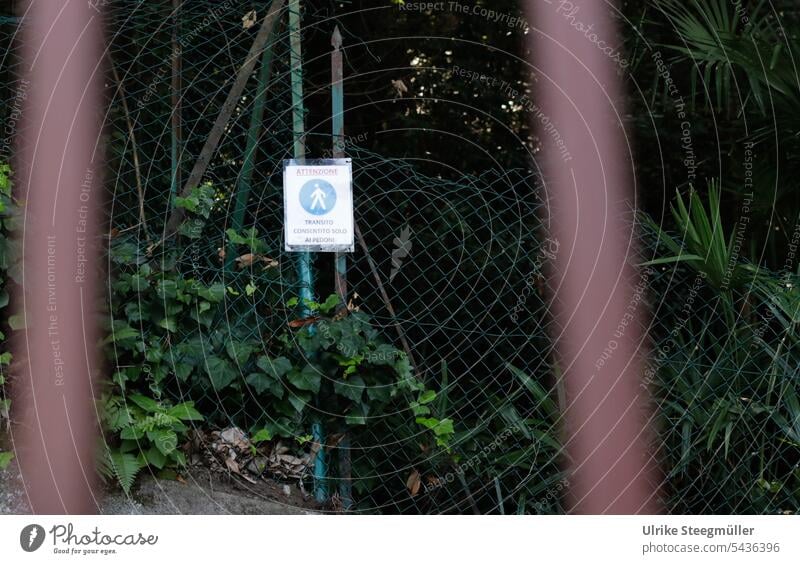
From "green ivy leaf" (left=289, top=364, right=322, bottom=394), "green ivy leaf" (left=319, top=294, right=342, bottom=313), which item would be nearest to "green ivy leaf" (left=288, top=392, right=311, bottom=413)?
"green ivy leaf" (left=289, top=364, right=322, bottom=394)

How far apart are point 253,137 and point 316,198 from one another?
0.40 m

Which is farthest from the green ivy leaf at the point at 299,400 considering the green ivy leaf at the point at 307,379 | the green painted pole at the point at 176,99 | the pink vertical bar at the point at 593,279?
the pink vertical bar at the point at 593,279

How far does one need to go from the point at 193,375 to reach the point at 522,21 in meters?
2.37

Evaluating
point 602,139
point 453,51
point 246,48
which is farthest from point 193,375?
point 453,51

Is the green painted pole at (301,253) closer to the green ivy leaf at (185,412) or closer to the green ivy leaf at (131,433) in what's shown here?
the green ivy leaf at (185,412)

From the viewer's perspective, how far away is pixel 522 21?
4137 mm

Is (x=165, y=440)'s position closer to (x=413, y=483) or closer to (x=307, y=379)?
(x=307, y=379)

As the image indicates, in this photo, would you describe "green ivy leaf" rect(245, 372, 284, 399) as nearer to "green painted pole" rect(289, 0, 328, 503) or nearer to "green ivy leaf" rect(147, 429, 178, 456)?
"green painted pole" rect(289, 0, 328, 503)

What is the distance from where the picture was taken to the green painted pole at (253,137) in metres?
3.34

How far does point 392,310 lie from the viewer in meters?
3.33

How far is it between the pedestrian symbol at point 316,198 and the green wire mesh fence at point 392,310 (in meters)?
0.19

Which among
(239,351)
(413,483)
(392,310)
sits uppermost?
(392,310)

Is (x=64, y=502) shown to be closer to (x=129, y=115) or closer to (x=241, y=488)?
(x=241, y=488)

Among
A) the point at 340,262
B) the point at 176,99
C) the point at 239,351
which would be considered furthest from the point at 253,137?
the point at 239,351
